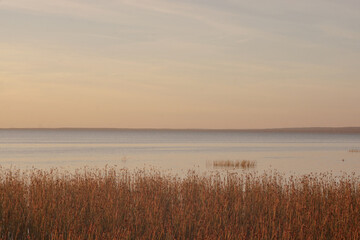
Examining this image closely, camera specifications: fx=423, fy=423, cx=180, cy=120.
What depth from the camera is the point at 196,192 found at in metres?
13.2

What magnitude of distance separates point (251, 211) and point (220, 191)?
2009 millimetres

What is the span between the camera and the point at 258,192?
1196cm

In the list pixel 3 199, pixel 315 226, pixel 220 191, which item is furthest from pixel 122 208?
pixel 315 226

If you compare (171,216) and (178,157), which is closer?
(171,216)

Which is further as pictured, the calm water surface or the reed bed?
the calm water surface

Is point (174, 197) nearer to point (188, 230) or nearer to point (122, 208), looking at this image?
point (122, 208)

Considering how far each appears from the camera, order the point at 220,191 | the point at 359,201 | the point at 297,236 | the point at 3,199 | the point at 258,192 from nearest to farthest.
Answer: the point at 297,236 < the point at 3,199 < the point at 359,201 < the point at 258,192 < the point at 220,191

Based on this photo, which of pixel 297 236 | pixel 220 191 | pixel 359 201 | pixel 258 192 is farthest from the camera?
pixel 220 191

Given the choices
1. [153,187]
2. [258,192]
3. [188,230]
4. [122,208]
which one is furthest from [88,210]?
[258,192]

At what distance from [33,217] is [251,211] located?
5.38m

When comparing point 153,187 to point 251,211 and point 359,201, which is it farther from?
point 359,201

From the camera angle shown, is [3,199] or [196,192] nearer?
[3,199]

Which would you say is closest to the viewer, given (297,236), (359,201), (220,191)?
(297,236)

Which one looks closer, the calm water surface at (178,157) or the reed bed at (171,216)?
the reed bed at (171,216)
